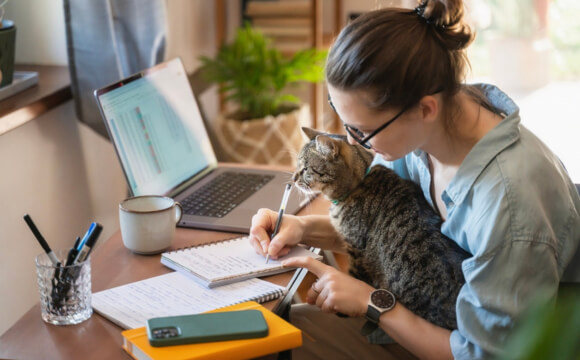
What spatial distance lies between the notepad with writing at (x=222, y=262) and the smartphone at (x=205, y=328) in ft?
0.53

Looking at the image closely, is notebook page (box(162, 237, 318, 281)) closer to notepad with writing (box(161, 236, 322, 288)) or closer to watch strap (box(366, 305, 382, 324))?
notepad with writing (box(161, 236, 322, 288))

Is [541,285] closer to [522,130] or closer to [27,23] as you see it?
[522,130]

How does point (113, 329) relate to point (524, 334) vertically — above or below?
below

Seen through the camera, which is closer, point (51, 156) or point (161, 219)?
point (161, 219)

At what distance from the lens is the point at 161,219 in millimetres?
1230

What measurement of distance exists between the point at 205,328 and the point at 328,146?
590 millimetres

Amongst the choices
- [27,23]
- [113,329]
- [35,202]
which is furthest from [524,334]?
[27,23]

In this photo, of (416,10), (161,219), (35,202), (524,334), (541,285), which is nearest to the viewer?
(524,334)

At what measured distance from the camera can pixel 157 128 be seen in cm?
157

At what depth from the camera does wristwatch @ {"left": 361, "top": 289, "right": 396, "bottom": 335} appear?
1.11 m

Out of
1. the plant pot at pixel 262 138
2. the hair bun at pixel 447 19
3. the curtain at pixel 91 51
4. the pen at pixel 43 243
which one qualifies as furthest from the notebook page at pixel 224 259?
the plant pot at pixel 262 138

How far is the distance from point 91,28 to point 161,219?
77cm

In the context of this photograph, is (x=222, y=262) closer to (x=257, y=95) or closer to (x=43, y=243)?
(x=43, y=243)

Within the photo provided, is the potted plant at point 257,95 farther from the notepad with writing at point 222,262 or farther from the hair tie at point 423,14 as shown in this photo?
the hair tie at point 423,14
